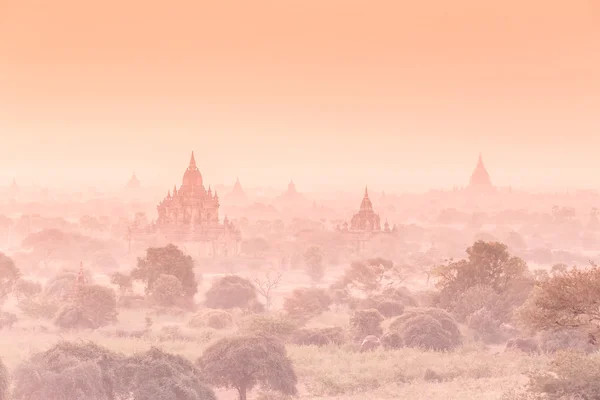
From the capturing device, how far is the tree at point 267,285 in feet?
207

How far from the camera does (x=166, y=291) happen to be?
5750 cm

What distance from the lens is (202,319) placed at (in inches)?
2021

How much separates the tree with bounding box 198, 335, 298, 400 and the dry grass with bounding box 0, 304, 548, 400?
3.75ft

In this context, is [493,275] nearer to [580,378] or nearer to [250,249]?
[580,378]

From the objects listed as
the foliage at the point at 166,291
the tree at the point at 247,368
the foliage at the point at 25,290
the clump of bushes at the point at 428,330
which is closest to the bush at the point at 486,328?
the clump of bushes at the point at 428,330

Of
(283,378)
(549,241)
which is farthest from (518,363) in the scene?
(549,241)

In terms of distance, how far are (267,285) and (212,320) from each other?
804 inches

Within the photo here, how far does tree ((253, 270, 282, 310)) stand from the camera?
207 feet

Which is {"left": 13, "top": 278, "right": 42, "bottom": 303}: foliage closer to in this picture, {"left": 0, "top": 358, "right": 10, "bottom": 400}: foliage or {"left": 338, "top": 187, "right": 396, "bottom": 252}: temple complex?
{"left": 0, "top": 358, "right": 10, "bottom": 400}: foliage

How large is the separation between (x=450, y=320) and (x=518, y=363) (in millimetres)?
6982

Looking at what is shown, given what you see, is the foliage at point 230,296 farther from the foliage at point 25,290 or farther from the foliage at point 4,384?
the foliage at point 4,384

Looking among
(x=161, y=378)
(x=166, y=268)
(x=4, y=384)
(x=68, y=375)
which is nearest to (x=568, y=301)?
(x=161, y=378)

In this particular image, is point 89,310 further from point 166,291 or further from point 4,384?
point 4,384

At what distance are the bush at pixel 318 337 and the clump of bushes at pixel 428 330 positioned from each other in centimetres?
285
